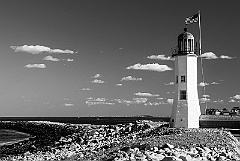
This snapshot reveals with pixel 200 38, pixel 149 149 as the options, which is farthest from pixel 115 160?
pixel 200 38

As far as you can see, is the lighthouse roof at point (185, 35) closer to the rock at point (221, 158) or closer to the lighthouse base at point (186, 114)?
the lighthouse base at point (186, 114)

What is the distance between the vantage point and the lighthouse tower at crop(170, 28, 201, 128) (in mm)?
31641

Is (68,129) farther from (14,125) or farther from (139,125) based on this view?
(14,125)

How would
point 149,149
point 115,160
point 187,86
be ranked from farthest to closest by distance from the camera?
point 187,86, point 149,149, point 115,160

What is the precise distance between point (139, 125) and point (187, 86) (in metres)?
6.68

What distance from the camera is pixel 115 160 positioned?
1800 centimetres

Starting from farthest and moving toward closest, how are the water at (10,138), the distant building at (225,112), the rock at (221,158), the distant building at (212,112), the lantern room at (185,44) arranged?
1. the water at (10,138)
2. the distant building at (225,112)
3. the distant building at (212,112)
4. the lantern room at (185,44)
5. the rock at (221,158)

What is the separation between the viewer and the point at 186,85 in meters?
31.6

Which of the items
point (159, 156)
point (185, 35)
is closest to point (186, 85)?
point (185, 35)

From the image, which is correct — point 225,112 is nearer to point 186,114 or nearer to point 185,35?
point 186,114

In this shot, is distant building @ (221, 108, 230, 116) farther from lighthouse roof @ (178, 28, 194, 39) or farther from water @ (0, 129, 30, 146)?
water @ (0, 129, 30, 146)

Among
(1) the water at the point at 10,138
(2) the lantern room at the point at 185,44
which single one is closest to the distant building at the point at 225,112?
(2) the lantern room at the point at 185,44

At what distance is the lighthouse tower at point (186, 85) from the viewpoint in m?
31.6

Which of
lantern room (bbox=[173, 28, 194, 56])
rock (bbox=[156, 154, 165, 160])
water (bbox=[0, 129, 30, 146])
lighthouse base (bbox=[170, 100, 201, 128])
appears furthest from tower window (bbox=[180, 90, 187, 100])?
water (bbox=[0, 129, 30, 146])
